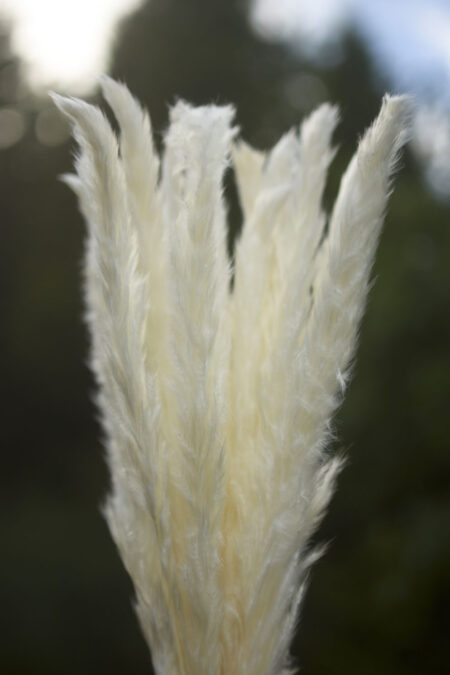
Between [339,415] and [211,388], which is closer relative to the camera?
[211,388]

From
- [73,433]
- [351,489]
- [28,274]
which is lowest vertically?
[351,489]

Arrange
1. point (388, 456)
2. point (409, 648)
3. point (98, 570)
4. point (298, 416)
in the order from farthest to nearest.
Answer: point (98, 570), point (388, 456), point (409, 648), point (298, 416)

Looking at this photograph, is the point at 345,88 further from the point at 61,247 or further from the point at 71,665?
the point at 71,665

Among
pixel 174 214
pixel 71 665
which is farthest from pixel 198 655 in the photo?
pixel 71 665

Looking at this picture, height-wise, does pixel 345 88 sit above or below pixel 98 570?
above

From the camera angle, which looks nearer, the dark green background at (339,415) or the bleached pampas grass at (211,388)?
the bleached pampas grass at (211,388)
